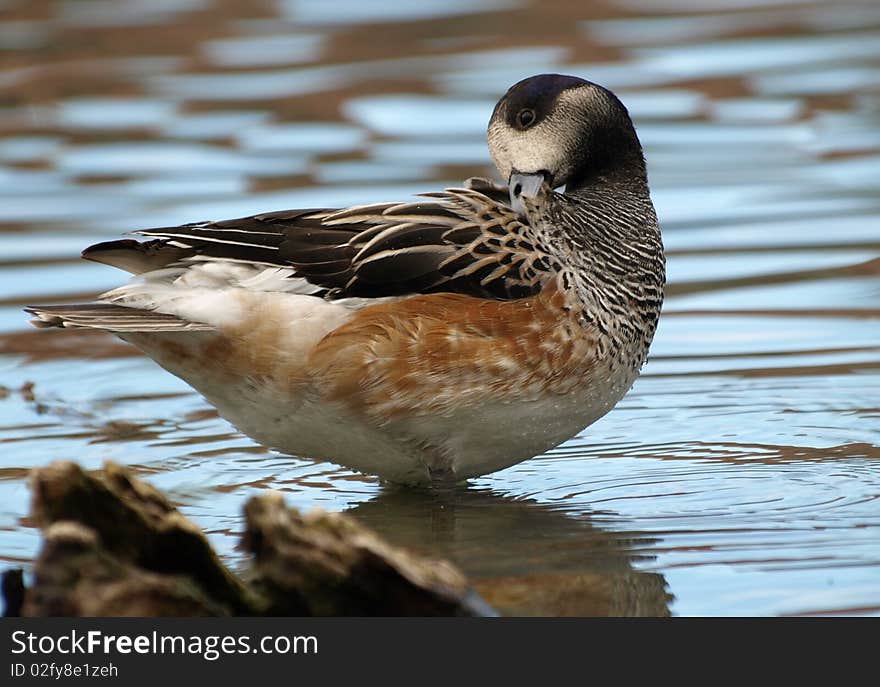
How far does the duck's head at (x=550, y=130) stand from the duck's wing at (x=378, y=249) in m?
0.23

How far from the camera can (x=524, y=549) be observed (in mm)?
5430

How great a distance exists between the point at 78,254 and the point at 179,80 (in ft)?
14.6

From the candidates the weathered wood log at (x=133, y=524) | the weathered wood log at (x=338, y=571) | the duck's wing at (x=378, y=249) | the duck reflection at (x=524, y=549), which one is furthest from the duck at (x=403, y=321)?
the weathered wood log at (x=338, y=571)

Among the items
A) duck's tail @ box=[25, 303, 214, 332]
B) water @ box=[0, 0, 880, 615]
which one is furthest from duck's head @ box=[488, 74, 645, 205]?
duck's tail @ box=[25, 303, 214, 332]

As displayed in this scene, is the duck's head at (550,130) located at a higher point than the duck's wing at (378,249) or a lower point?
higher

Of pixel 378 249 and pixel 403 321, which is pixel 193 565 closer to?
pixel 403 321

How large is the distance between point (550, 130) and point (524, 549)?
1.70 metres

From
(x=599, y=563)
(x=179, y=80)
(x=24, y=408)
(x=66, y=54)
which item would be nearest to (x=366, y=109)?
(x=179, y=80)

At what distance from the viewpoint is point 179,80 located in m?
14.0

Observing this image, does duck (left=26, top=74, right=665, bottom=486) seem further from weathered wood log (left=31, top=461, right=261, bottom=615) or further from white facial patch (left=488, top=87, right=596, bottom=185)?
weathered wood log (left=31, top=461, right=261, bottom=615)

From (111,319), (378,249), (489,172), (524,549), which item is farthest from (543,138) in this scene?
(489,172)

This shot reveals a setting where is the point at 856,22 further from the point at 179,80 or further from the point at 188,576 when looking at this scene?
the point at 188,576

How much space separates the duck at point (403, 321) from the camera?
5.70 meters

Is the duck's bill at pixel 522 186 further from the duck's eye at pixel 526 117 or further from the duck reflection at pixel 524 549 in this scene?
the duck reflection at pixel 524 549
